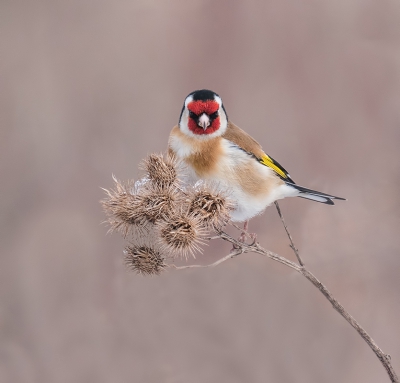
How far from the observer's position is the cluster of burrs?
77cm

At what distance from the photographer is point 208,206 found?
2.59 ft

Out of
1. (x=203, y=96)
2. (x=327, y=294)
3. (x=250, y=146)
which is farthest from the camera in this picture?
(x=250, y=146)

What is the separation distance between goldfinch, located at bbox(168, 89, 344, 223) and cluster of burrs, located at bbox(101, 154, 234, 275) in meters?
0.07

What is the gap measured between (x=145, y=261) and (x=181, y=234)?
0.09 metres

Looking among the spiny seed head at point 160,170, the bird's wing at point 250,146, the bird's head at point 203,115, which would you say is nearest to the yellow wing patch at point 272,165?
the bird's wing at point 250,146

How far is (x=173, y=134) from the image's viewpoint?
37.6 inches

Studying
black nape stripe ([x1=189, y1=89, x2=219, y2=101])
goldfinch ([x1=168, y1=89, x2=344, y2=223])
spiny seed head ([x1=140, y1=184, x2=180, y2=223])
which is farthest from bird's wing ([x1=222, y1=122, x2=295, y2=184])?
spiny seed head ([x1=140, y1=184, x2=180, y2=223])

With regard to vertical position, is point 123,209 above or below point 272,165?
below

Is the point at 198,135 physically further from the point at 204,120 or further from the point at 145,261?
the point at 145,261

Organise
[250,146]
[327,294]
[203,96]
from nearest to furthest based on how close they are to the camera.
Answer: [327,294]
[203,96]
[250,146]

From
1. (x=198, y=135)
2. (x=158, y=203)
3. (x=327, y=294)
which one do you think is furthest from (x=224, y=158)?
(x=327, y=294)

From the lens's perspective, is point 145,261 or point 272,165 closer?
point 145,261

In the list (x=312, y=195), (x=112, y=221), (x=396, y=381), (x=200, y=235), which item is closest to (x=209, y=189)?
(x=200, y=235)

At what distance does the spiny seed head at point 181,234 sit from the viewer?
30.0 inches
